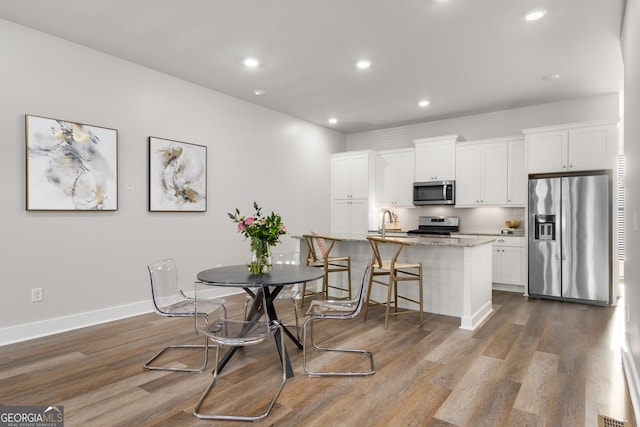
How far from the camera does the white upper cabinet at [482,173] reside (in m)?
5.81

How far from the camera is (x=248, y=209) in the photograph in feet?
18.3

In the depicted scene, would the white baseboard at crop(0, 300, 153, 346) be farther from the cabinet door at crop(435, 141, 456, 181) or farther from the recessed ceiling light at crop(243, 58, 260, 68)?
the cabinet door at crop(435, 141, 456, 181)

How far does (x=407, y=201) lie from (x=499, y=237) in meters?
1.70

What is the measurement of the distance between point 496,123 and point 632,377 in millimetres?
4588

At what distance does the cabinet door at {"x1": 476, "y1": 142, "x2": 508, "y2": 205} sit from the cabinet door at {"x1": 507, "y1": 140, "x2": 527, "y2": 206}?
0.07m

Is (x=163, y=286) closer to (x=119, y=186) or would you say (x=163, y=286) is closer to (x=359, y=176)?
(x=119, y=186)

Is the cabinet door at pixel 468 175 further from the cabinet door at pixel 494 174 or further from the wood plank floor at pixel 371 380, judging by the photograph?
the wood plank floor at pixel 371 380

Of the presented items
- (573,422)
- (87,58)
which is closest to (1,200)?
(87,58)

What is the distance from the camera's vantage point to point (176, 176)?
15.3 ft

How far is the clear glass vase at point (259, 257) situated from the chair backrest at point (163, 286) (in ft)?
2.19

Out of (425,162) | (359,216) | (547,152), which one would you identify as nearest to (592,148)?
(547,152)

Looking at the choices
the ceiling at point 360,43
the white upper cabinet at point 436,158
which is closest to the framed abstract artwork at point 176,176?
the ceiling at point 360,43

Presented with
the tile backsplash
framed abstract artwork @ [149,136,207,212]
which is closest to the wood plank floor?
framed abstract artwork @ [149,136,207,212]

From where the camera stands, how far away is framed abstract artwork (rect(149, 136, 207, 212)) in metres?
4.43
